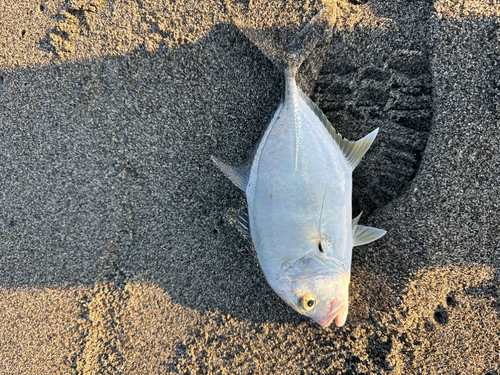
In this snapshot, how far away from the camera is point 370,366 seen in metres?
1.67

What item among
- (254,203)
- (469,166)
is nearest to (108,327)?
(254,203)

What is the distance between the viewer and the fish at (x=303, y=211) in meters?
1.54

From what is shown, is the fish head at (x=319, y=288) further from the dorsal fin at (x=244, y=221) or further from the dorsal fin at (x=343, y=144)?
the dorsal fin at (x=343, y=144)

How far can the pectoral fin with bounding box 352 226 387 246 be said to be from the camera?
5.39 feet

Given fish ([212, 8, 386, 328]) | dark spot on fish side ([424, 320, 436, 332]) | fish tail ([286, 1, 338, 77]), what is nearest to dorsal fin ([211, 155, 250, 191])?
fish ([212, 8, 386, 328])

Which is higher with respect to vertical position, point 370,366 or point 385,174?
point 385,174

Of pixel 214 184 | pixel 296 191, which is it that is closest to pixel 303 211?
pixel 296 191

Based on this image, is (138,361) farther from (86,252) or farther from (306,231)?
(306,231)

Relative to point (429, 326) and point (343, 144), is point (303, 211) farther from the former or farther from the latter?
point (429, 326)

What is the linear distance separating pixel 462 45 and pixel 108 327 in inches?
102

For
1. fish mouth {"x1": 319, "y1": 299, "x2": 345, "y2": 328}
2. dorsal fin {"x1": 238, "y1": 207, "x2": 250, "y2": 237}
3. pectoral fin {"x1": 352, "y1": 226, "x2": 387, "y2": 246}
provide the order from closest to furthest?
1. fish mouth {"x1": 319, "y1": 299, "x2": 345, "y2": 328}
2. pectoral fin {"x1": 352, "y1": 226, "x2": 387, "y2": 246}
3. dorsal fin {"x1": 238, "y1": 207, "x2": 250, "y2": 237}

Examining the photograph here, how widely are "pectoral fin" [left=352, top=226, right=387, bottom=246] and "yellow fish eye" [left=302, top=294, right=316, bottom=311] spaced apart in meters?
0.38

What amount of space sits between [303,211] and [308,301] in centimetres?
45

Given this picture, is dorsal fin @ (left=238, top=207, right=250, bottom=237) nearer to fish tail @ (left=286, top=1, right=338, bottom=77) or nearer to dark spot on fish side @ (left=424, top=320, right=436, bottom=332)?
fish tail @ (left=286, top=1, right=338, bottom=77)
